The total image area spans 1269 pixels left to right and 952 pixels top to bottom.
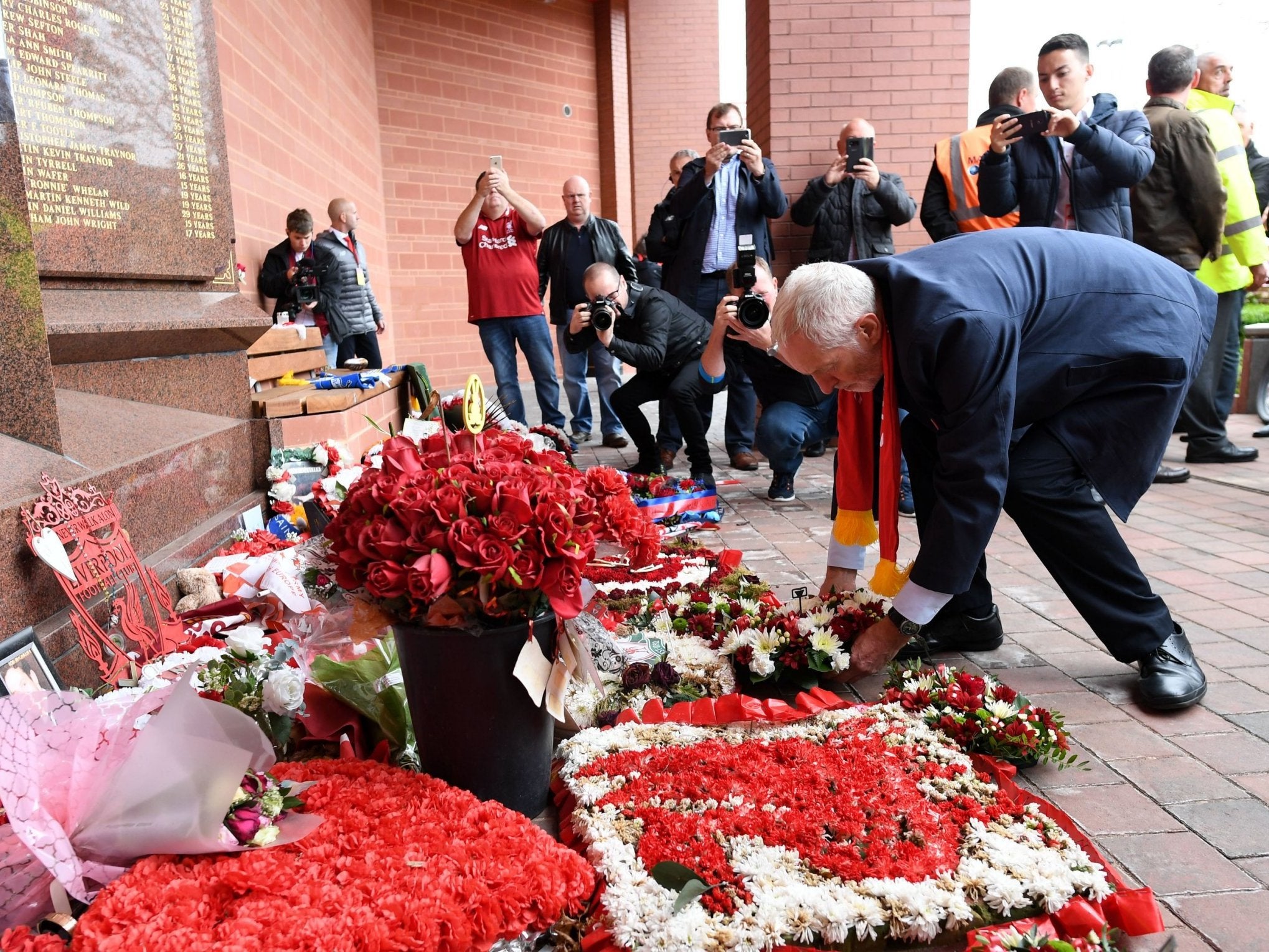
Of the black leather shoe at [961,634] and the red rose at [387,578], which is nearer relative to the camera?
the red rose at [387,578]

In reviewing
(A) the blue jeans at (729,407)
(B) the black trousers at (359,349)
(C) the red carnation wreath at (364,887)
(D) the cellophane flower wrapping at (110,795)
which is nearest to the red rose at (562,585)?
(C) the red carnation wreath at (364,887)

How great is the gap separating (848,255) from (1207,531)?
2.70m

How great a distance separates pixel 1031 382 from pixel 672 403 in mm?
3178

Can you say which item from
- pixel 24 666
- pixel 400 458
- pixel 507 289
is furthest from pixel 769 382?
pixel 24 666

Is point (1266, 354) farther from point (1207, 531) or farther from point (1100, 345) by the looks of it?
point (1100, 345)

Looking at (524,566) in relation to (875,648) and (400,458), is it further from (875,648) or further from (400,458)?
(875,648)

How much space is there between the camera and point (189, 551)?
317 cm

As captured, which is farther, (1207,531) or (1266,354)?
(1266,354)

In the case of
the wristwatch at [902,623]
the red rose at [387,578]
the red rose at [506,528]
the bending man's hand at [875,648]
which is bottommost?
the bending man's hand at [875,648]

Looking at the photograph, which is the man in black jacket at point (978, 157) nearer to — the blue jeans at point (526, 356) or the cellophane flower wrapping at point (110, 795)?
the blue jeans at point (526, 356)

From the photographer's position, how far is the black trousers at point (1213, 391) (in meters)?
5.58

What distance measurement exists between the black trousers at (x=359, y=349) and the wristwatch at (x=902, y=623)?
19.3 ft

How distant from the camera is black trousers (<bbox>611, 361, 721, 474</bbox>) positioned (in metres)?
5.47

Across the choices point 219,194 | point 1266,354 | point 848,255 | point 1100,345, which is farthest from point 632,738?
point 1266,354
